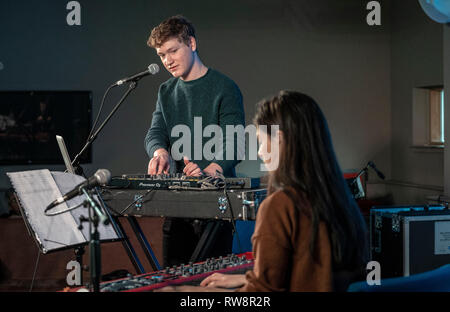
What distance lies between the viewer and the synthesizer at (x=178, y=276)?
1.40 metres

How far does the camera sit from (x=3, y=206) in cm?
619

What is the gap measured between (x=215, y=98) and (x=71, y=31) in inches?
186

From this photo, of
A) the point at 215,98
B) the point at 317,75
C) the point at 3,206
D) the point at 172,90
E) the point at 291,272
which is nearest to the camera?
the point at 291,272

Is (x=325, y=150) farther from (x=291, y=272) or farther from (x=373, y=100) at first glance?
(x=373, y=100)

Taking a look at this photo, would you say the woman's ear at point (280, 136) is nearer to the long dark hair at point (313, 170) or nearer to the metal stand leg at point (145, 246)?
the long dark hair at point (313, 170)

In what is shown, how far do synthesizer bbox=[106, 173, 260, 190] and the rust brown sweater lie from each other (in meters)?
0.79

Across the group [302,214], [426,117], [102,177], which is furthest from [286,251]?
[426,117]

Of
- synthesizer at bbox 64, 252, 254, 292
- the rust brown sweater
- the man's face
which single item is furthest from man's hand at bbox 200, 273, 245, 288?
the man's face

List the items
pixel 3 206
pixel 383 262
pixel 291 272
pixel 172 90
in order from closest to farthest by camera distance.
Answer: pixel 291 272, pixel 172 90, pixel 383 262, pixel 3 206

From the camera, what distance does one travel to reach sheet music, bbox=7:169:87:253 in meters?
1.62

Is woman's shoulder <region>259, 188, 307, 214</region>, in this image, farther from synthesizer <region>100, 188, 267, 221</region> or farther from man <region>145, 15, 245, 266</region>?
man <region>145, 15, 245, 266</region>

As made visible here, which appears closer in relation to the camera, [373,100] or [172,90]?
[172,90]
